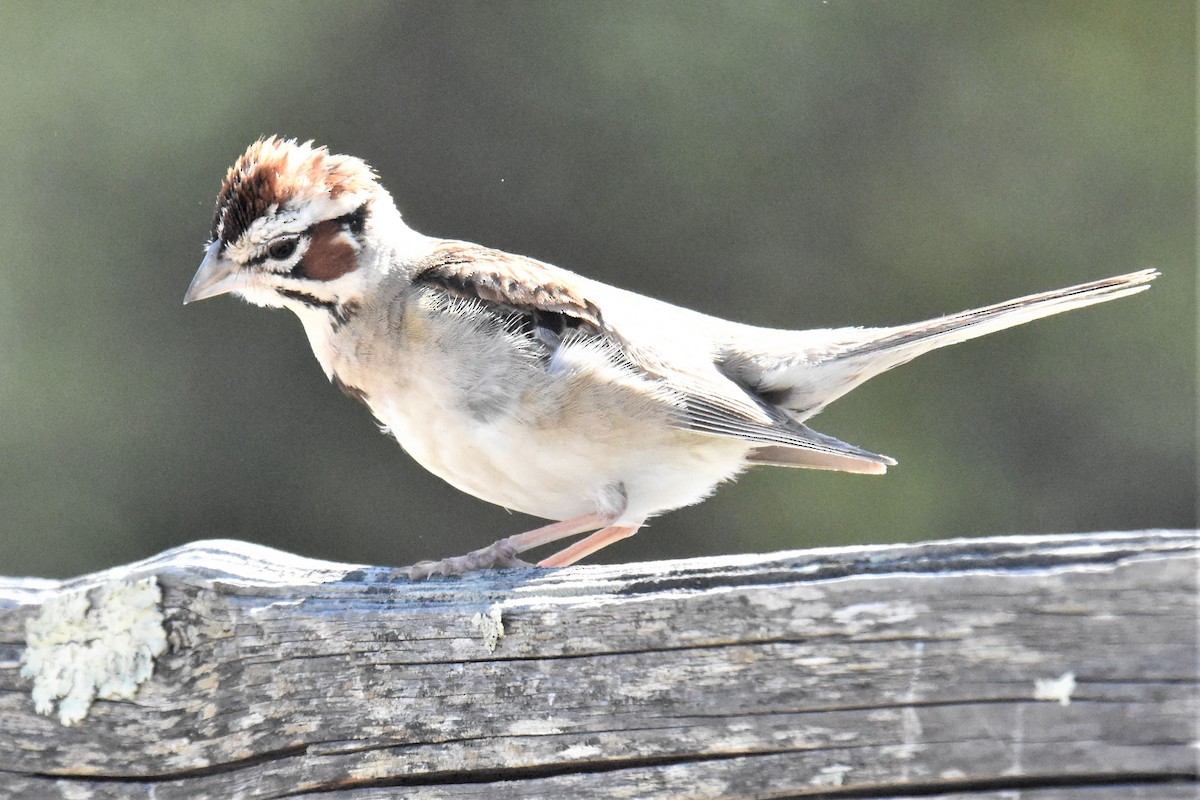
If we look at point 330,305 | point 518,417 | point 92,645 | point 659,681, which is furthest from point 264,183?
point 659,681

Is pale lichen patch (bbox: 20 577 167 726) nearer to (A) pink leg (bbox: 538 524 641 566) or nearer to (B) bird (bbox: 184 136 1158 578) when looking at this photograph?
(B) bird (bbox: 184 136 1158 578)

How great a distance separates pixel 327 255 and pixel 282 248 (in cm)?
13

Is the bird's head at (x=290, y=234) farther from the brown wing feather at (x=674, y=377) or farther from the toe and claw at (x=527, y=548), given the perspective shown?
the toe and claw at (x=527, y=548)

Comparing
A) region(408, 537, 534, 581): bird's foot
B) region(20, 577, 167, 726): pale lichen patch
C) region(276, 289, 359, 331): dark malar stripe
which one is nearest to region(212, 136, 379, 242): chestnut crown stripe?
region(276, 289, 359, 331): dark malar stripe

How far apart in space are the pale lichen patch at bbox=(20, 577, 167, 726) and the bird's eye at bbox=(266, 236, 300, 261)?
4.16 feet

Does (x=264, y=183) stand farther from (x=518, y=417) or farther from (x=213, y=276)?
(x=518, y=417)

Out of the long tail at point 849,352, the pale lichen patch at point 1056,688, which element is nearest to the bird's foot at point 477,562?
the long tail at point 849,352

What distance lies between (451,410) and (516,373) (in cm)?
19

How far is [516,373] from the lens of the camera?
144 inches

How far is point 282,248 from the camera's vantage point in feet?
12.5

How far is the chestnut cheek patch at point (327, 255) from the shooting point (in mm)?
3857

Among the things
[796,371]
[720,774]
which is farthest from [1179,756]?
[796,371]

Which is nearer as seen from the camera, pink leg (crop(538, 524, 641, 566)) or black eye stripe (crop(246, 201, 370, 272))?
black eye stripe (crop(246, 201, 370, 272))

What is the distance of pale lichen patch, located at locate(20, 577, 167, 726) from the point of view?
269 cm
